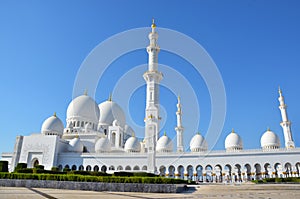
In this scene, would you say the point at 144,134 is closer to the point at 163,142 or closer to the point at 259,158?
the point at 163,142

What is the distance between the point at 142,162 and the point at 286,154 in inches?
590


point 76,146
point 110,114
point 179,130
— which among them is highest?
point 110,114

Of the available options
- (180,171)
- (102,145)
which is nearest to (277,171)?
(180,171)

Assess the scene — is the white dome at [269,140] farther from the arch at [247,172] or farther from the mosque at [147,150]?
the arch at [247,172]

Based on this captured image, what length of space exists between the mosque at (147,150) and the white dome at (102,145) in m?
0.12

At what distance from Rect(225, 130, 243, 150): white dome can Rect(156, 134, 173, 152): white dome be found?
21.3ft

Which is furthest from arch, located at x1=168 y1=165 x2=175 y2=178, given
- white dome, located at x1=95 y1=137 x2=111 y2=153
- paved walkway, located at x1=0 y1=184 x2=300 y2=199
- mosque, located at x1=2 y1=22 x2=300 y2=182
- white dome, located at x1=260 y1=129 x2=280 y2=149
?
paved walkway, located at x1=0 y1=184 x2=300 y2=199

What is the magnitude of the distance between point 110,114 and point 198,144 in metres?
15.1

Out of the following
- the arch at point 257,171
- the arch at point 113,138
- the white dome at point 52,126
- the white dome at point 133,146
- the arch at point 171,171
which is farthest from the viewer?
the arch at point 113,138

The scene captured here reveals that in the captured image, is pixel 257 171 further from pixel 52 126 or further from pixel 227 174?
pixel 52 126

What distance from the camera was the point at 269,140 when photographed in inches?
1046

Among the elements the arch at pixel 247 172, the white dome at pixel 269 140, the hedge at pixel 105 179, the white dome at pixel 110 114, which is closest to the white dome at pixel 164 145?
the arch at pixel 247 172

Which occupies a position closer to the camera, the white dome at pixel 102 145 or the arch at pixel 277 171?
the arch at pixel 277 171

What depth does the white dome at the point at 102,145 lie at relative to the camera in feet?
100
